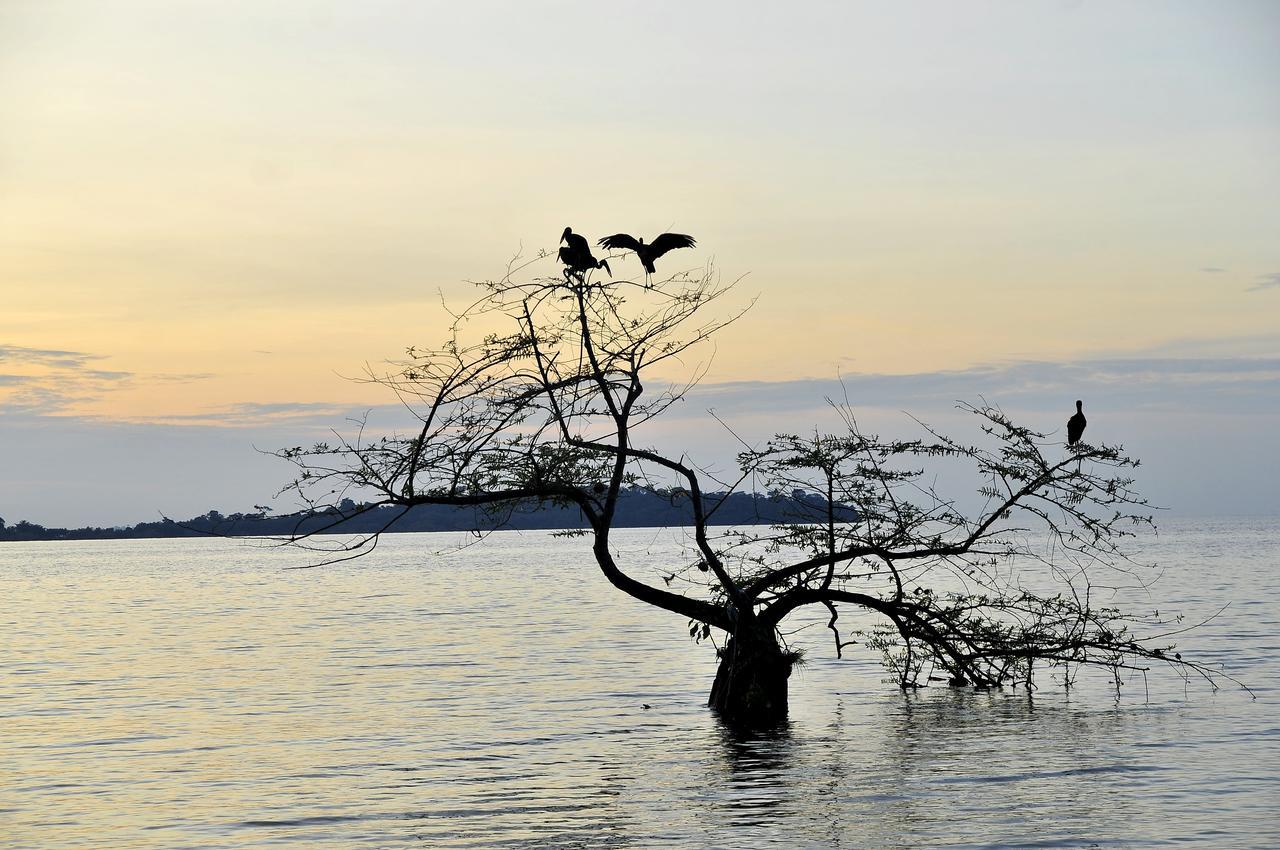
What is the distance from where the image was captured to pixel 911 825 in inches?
573

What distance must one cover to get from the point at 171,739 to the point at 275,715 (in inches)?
127

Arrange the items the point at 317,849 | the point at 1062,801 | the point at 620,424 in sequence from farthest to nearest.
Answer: the point at 620,424
the point at 1062,801
the point at 317,849

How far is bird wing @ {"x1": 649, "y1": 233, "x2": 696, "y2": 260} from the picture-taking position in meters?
17.6

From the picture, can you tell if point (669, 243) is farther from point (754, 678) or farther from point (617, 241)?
point (754, 678)

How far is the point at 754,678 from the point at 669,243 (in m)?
7.22

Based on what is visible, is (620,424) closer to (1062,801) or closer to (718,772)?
(718,772)

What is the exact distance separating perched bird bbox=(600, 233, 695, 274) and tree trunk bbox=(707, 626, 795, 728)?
19.5 ft

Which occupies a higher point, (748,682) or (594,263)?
(594,263)

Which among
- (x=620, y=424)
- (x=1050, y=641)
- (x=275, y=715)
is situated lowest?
(x=275, y=715)

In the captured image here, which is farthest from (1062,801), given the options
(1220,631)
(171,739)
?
(1220,631)

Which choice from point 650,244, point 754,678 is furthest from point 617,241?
point 754,678

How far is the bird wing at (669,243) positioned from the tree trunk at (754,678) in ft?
19.6

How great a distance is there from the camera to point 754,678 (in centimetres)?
2039

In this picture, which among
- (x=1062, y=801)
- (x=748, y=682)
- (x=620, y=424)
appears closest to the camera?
(x=1062, y=801)
